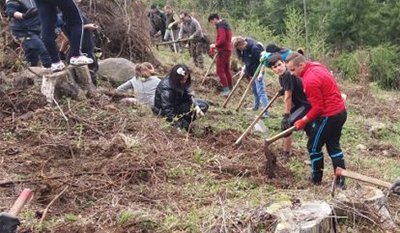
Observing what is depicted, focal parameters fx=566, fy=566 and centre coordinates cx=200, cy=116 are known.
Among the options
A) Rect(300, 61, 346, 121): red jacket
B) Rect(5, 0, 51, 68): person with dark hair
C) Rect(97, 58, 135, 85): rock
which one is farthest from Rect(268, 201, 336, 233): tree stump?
Rect(97, 58, 135, 85): rock

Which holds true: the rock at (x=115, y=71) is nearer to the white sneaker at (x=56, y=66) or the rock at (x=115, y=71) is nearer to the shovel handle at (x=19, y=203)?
the white sneaker at (x=56, y=66)

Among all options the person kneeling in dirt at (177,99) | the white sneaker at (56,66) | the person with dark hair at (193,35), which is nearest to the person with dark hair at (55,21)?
the white sneaker at (56,66)

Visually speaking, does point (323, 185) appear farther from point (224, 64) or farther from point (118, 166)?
point (224, 64)

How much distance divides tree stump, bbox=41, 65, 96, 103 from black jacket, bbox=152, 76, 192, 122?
0.94 meters

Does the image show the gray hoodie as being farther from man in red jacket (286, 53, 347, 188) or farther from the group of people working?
man in red jacket (286, 53, 347, 188)

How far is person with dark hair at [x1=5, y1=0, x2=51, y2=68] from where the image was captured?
271 inches

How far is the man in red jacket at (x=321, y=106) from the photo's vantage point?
17.6ft

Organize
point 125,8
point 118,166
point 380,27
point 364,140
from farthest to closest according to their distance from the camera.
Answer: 1. point 380,27
2. point 125,8
3. point 364,140
4. point 118,166

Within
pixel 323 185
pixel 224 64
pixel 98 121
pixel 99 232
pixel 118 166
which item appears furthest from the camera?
pixel 224 64

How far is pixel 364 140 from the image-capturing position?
885cm

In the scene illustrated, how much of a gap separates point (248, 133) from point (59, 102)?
2505 mm

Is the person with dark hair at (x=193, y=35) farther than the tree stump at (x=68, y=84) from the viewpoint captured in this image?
Yes

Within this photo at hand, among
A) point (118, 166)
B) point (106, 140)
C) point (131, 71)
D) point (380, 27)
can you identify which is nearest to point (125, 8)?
point (131, 71)

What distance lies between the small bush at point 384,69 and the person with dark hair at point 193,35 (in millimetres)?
7204
